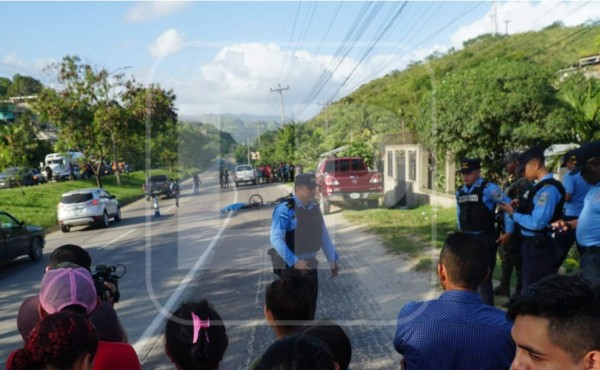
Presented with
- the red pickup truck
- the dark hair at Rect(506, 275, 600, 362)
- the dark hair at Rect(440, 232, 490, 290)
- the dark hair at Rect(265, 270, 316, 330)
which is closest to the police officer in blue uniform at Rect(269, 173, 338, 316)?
the dark hair at Rect(265, 270, 316, 330)

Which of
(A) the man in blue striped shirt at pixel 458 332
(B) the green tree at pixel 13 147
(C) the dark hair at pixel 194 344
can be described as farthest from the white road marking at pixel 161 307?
(B) the green tree at pixel 13 147

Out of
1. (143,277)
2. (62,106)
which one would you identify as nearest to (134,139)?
(62,106)

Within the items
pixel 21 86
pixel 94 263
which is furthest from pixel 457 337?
pixel 21 86

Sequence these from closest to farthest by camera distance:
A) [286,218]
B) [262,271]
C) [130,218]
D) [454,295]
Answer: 1. [454,295]
2. [286,218]
3. [262,271]
4. [130,218]

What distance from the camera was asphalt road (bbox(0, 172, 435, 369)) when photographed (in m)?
5.48

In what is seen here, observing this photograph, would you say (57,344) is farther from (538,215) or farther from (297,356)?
(538,215)

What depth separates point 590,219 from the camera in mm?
4172

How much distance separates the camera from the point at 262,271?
9023 mm

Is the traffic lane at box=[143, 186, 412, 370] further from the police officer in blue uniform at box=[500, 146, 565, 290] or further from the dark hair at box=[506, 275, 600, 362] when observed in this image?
the dark hair at box=[506, 275, 600, 362]

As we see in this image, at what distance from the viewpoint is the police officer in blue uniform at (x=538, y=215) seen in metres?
4.70

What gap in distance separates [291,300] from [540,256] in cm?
311

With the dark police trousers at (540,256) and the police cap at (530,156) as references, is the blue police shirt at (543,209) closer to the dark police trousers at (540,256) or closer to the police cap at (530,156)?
the dark police trousers at (540,256)

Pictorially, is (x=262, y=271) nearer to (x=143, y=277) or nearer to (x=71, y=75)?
(x=143, y=277)

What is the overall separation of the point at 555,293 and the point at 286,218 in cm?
331
